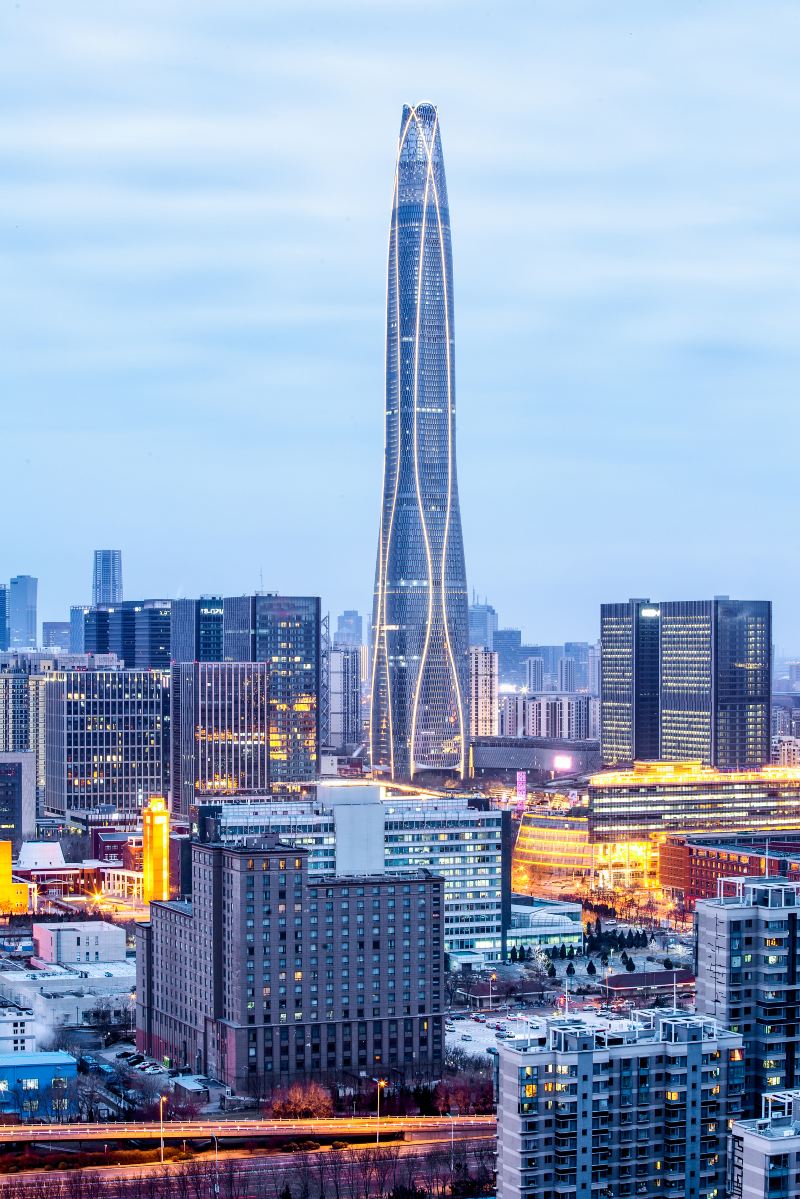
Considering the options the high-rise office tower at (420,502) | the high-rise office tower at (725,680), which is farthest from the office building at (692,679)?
the high-rise office tower at (420,502)

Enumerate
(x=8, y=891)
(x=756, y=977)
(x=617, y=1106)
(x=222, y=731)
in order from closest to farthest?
1. (x=617, y=1106)
2. (x=756, y=977)
3. (x=8, y=891)
4. (x=222, y=731)

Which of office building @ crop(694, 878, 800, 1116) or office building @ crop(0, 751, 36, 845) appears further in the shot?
office building @ crop(0, 751, 36, 845)

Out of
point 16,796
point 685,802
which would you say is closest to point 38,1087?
point 685,802

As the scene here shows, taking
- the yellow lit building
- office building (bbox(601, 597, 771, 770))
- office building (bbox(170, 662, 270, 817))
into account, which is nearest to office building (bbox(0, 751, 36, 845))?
office building (bbox(170, 662, 270, 817))

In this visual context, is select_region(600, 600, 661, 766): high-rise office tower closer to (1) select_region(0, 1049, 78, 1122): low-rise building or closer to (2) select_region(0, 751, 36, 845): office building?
(2) select_region(0, 751, 36, 845): office building

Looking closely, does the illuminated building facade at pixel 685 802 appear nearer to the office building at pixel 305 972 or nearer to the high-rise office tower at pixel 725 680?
the high-rise office tower at pixel 725 680

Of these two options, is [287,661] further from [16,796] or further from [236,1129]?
[236,1129]
